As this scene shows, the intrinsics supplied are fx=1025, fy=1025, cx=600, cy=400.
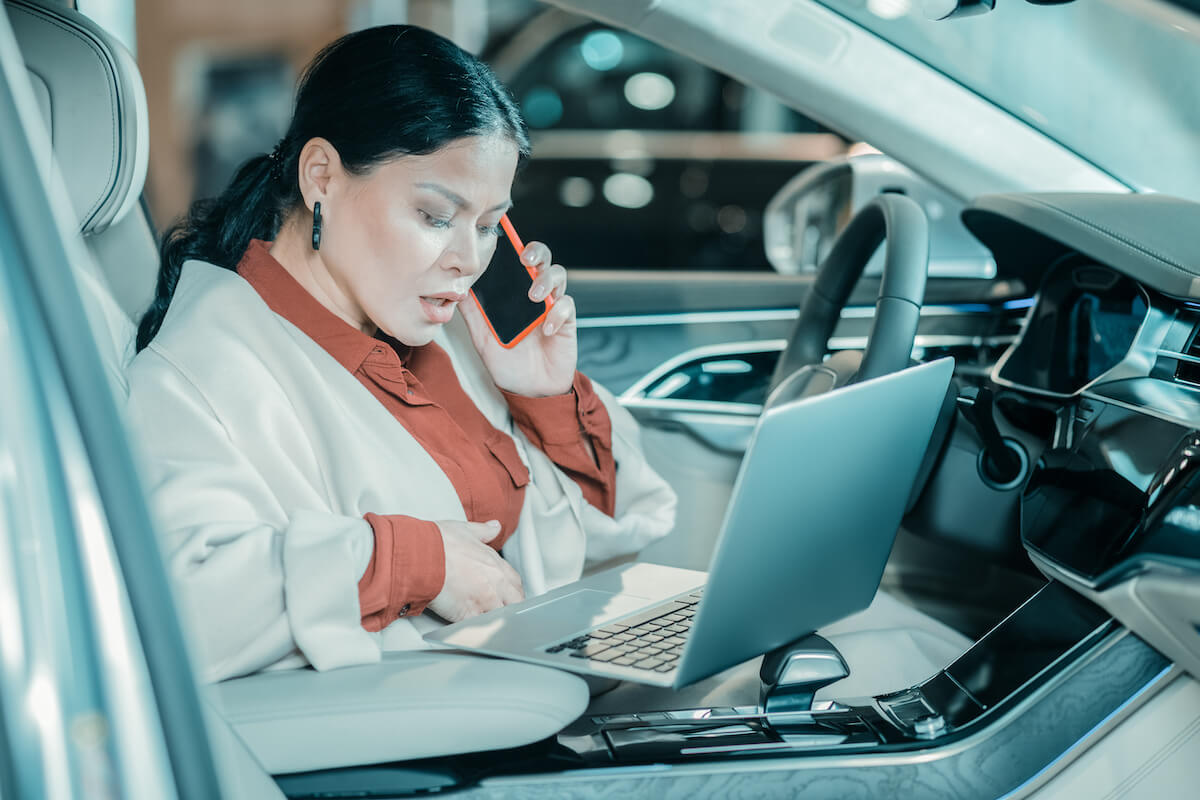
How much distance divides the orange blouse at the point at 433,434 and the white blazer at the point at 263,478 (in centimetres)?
2

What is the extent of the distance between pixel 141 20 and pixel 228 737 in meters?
1.36

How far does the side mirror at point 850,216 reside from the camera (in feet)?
5.86

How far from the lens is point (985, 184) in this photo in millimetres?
1519

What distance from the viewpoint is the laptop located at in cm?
79

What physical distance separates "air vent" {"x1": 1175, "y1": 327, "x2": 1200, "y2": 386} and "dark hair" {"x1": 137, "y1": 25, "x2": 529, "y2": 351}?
747 millimetres

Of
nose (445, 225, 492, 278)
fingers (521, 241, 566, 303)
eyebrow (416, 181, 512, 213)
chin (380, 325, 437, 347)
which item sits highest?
eyebrow (416, 181, 512, 213)

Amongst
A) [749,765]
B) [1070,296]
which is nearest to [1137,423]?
[1070,296]

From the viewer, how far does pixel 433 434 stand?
1166mm

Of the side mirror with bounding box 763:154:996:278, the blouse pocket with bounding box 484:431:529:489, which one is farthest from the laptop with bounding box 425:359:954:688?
the side mirror with bounding box 763:154:996:278

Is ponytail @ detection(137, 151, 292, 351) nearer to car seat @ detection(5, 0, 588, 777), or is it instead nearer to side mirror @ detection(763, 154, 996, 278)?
car seat @ detection(5, 0, 588, 777)

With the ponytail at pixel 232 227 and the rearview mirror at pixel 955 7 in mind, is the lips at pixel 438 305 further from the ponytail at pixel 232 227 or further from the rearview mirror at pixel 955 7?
the rearview mirror at pixel 955 7

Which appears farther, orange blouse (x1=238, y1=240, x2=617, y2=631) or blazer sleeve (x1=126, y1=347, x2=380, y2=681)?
orange blouse (x1=238, y1=240, x2=617, y2=631)

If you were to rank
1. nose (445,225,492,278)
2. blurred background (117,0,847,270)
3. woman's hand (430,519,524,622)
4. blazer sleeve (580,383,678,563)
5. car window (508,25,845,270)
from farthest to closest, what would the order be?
car window (508,25,845,270), blurred background (117,0,847,270), blazer sleeve (580,383,678,563), nose (445,225,492,278), woman's hand (430,519,524,622)

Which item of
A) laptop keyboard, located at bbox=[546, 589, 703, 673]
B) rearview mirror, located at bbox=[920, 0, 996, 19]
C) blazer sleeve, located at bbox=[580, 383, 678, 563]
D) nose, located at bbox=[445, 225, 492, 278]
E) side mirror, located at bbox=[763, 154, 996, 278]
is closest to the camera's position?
laptop keyboard, located at bbox=[546, 589, 703, 673]
